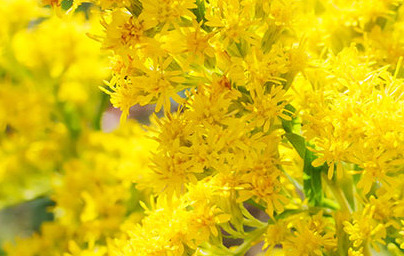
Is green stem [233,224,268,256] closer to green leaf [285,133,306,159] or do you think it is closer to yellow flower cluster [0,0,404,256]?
yellow flower cluster [0,0,404,256]

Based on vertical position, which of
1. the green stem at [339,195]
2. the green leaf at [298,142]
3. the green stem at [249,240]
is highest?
the green leaf at [298,142]

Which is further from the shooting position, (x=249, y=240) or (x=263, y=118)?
(x=249, y=240)

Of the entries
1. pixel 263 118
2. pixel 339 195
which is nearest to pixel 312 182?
pixel 339 195

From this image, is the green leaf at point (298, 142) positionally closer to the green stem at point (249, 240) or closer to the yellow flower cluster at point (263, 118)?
the yellow flower cluster at point (263, 118)

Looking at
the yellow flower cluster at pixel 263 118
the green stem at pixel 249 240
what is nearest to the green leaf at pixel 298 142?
the yellow flower cluster at pixel 263 118

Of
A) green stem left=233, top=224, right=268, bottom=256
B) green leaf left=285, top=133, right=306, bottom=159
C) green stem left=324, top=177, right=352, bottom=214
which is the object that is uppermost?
green leaf left=285, top=133, right=306, bottom=159

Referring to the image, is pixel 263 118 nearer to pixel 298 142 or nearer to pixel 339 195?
pixel 298 142

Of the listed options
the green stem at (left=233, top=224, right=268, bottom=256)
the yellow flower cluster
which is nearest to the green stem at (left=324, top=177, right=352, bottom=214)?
the yellow flower cluster

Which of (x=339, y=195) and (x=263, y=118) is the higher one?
(x=263, y=118)

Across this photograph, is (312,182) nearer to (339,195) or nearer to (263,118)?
(339,195)

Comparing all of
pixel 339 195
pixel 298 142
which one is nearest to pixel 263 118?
pixel 298 142

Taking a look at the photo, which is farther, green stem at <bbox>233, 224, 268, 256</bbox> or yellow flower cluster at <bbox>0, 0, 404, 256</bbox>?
green stem at <bbox>233, 224, 268, 256</bbox>

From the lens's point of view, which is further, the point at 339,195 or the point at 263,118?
the point at 339,195
